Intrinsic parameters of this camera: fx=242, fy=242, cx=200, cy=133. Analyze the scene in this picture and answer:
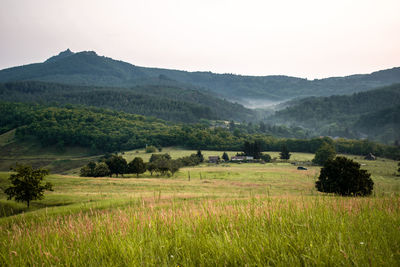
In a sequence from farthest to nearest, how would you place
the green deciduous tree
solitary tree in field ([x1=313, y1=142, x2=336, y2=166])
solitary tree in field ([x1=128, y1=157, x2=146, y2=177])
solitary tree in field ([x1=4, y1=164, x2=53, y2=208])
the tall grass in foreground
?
1. solitary tree in field ([x1=313, y1=142, x2=336, y2=166])
2. the green deciduous tree
3. solitary tree in field ([x1=128, y1=157, x2=146, y2=177])
4. solitary tree in field ([x1=4, y1=164, x2=53, y2=208])
5. the tall grass in foreground

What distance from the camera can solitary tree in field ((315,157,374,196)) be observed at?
41.6 metres

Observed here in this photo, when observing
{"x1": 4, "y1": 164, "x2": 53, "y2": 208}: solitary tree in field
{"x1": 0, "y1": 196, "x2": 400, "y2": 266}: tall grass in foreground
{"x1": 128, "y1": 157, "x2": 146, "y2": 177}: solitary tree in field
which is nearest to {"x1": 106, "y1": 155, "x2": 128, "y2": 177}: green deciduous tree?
{"x1": 128, "y1": 157, "x2": 146, "y2": 177}: solitary tree in field

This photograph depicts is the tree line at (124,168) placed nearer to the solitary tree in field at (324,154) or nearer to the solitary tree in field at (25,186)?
the solitary tree in field at (25,186)

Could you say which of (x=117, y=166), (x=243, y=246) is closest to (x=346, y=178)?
(x=243, y=246)

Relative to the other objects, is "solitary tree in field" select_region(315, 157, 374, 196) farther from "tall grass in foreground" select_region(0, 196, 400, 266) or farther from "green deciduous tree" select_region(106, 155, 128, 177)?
"green deciduous tree" select_region(106, 155, 128, 177)

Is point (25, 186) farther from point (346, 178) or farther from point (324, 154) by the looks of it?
point (324, 154)

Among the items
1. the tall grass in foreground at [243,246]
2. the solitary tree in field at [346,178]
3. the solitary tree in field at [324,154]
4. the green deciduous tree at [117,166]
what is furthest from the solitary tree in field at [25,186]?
the solitary tree in field at [324,154]

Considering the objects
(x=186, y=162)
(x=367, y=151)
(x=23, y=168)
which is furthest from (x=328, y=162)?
(x=367, y=151)

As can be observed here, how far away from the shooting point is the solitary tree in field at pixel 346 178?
4162 centimetres

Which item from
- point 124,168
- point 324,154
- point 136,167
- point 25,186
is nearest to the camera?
point 25,186

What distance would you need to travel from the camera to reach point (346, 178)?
42875mm

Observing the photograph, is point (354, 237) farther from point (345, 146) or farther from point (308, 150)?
point (345, 146)

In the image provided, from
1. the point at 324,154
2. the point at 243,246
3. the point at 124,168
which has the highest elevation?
the point at 243,246

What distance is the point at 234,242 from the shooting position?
138 inches
